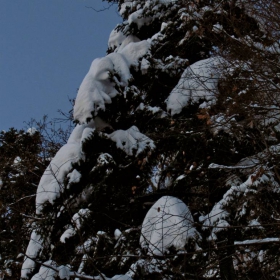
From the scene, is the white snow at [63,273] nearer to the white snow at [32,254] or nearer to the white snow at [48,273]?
Answer: the white snow at [48,273]

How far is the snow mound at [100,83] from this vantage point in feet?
20.3

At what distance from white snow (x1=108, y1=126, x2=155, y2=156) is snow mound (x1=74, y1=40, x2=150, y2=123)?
47 centimetres

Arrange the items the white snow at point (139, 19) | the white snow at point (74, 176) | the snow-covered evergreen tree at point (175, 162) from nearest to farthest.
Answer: the snow-covered evergreen tree at point (175, 162) < the white snow at point (74, 176) < the white snow at point (139, 19)

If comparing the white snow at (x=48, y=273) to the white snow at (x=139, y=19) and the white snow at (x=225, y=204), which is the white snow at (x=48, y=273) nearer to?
the white snow at (x=225, y=204)

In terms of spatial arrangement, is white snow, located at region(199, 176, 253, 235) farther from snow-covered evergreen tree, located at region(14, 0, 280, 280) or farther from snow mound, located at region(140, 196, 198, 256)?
snow mound, located at region(140, 196, 198, 256)

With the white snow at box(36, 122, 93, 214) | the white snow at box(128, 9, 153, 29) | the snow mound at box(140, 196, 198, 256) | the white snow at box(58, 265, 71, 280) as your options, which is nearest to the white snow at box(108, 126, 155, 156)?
the white snow at box(36, 122, 93, 214)

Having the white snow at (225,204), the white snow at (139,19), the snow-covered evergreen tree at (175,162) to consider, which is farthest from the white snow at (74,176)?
the white snow at (139,19)

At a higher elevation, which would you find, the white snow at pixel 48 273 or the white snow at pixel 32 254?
the white snow at pixel 32 254

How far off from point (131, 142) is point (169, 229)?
7.28 feet

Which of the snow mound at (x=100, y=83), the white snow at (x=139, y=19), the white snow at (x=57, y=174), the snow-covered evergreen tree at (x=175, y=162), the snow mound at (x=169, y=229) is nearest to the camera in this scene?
the snow-covered evergreen tree at (x=175, y=162)

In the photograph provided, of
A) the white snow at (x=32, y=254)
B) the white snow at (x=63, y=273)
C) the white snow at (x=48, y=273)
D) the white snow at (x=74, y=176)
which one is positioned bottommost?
the white snow at (x=63, y=273)

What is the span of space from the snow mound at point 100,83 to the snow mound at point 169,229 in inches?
75.7

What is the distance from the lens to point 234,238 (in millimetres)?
5465

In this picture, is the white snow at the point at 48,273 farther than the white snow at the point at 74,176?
No
